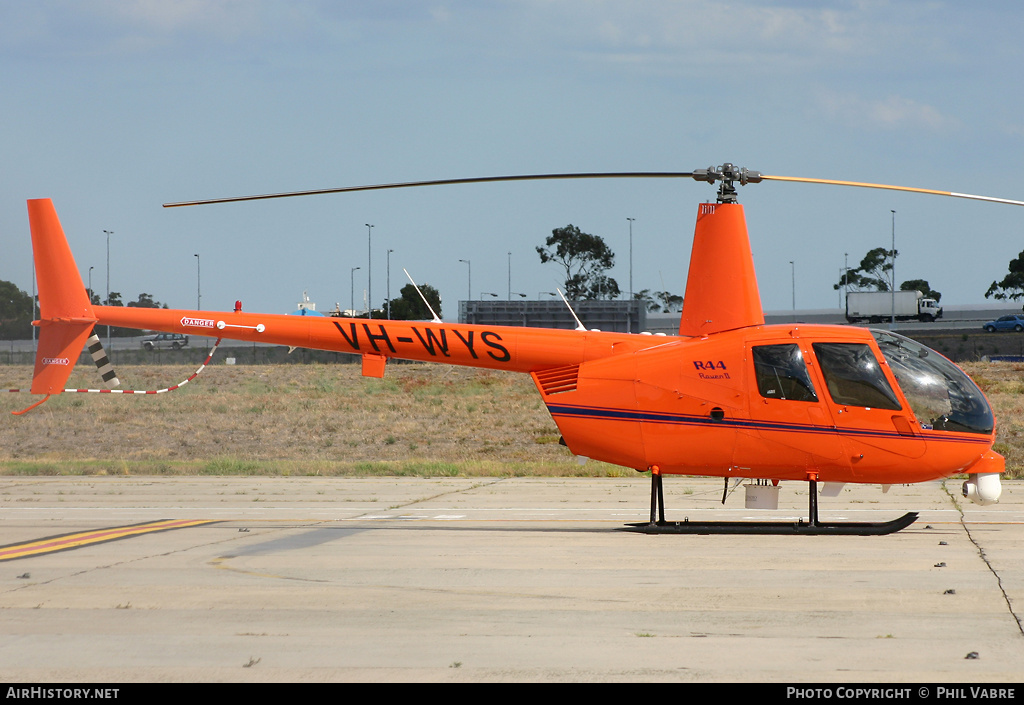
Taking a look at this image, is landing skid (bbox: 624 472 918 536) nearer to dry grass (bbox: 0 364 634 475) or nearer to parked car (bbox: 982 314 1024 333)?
dry grass (bbox: 0 364 634 475)

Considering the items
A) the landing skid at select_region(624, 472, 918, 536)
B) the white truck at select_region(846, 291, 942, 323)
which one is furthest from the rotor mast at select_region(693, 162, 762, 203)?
the white truck at select_region(846, 291, 942, 323)

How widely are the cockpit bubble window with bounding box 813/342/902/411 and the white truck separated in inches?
2969

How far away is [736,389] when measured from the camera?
11445 mm

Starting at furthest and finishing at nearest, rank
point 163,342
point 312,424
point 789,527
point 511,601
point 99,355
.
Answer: point 163,342 < point 312,424 < point 99,355 < point 789,527 < point 511,601

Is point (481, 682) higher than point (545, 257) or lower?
lower

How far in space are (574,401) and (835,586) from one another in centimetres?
426

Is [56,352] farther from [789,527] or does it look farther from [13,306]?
[13,306]

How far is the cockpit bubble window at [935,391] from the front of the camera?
1097cm

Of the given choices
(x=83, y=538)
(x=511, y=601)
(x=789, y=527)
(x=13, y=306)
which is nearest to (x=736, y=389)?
(x=789, y=527)

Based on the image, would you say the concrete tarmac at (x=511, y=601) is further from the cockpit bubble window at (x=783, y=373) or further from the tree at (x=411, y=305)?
the tree at (x=411, y=305)

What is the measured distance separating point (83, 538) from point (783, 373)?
31.4ft

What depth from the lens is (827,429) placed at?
36.4ft
